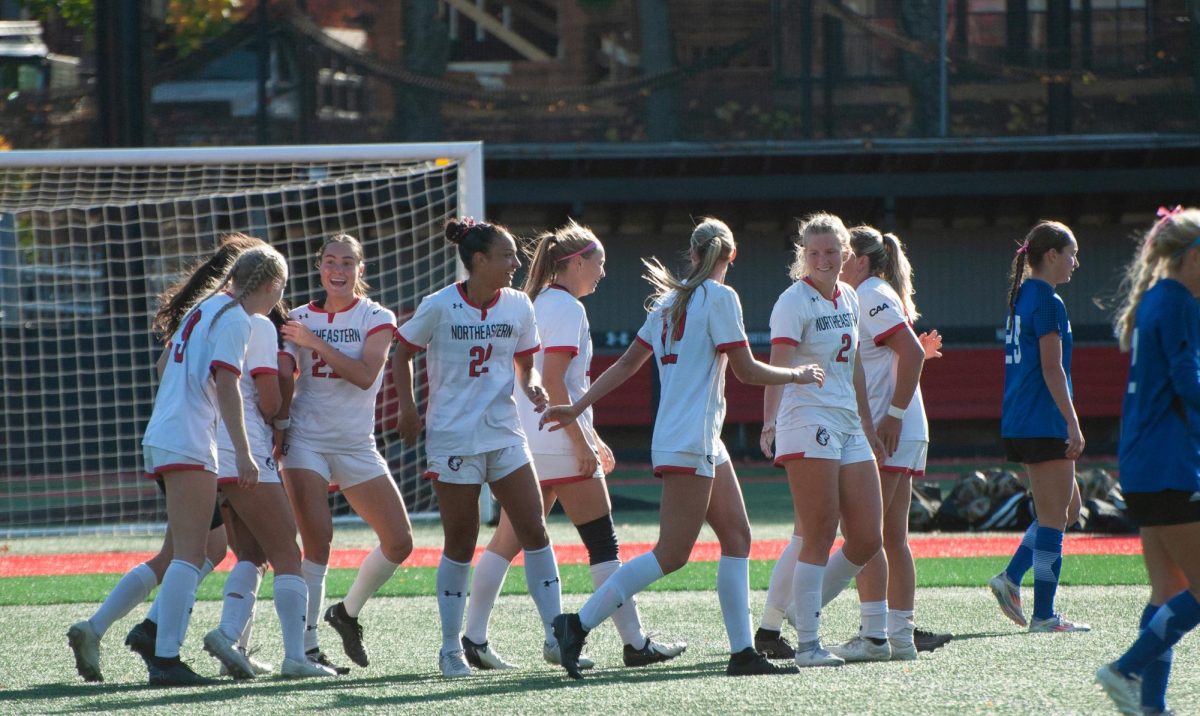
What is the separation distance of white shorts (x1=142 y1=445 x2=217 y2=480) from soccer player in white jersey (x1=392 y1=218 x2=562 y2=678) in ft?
2.61

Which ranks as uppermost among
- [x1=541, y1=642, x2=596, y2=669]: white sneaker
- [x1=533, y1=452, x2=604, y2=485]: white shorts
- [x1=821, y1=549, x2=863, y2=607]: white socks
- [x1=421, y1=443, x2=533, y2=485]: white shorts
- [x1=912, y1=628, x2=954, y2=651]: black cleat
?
[x1=421, y1=443, x2=533, y2=485]: white shorts

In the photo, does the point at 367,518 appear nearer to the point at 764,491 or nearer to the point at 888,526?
the point at 888,526

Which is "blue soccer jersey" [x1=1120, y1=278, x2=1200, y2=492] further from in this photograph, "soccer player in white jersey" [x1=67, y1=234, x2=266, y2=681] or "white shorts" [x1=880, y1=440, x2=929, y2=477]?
"soccer player in white jersey" [x1=67, y1=234, x2=266, y2=681]

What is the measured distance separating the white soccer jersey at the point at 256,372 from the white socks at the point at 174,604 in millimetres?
545

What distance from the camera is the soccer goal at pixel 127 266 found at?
11469 millimetres

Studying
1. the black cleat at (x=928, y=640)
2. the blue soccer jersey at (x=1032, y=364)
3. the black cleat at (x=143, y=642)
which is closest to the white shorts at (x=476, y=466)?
the black cleat at (x=143, y=642)

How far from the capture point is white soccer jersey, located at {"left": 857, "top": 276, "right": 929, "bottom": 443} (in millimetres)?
6051

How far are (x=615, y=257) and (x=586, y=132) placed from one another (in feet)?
9.25

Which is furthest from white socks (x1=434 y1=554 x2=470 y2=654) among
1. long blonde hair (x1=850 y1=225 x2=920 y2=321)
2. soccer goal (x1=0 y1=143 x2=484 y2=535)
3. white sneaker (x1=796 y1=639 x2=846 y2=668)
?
soccer goal (x1=0 y1=143 x2=484 y2=535)

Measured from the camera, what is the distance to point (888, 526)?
6184 mm

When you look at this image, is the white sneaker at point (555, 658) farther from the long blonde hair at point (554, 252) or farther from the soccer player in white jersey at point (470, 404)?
the long blonde hair at point (554, 252)

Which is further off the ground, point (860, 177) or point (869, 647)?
point (860, 177)

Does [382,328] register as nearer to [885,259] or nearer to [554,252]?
[554,252]

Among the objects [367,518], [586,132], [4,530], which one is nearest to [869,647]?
[367,518]
